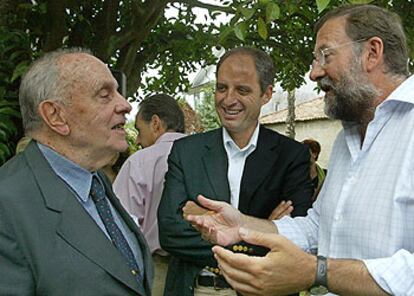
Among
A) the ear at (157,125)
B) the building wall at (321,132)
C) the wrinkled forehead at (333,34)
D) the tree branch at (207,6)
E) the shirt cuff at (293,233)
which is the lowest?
the building wall at (321,132)

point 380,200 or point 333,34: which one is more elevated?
point 333,34

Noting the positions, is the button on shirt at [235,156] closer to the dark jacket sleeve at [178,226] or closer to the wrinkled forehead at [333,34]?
the dark jacket sleeve at [178,226]

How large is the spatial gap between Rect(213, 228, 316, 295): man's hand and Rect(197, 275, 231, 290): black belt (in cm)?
112

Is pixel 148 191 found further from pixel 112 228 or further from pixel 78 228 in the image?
pixel 78 228

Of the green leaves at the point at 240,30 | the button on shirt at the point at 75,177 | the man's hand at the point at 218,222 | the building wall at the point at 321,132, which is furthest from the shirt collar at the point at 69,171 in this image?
the building wall at the point at 321,132

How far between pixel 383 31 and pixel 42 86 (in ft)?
4.62

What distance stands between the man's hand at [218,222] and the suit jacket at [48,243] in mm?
386

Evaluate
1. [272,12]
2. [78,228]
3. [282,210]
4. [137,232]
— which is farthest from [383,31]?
[78,228]

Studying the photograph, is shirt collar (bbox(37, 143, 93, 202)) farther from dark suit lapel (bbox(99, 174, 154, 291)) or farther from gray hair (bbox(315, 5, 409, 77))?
gray hair (bbox(315, 5, 409, 77))

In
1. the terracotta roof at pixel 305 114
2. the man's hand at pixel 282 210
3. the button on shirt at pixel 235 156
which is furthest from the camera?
the terracotta roof at pixel 305 114

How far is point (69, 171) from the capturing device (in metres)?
2.31

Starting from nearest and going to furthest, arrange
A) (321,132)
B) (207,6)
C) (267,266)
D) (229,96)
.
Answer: (267,266)
(229,96)
(207,6)
(321,132)

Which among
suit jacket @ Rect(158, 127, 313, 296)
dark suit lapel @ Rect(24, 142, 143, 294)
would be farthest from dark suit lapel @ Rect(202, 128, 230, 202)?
dark suit lapel @ Rect(24, 142, 143, 294)

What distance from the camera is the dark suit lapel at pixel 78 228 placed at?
208 centimetres
